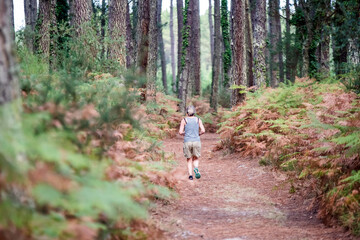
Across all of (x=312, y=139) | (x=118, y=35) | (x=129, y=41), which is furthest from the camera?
(x=129, y=41)

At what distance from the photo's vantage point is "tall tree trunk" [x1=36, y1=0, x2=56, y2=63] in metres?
14.4

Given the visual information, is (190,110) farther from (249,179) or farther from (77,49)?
(77,49)

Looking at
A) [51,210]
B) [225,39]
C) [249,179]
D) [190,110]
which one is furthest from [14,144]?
[225,39]

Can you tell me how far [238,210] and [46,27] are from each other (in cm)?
1115

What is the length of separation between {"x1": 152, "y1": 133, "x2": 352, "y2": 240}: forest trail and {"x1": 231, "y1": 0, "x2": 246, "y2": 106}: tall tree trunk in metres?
5.76

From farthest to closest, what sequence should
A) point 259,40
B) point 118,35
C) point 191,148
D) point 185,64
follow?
point 185,64 → point 259,40 → point 118,35 → point 191,148

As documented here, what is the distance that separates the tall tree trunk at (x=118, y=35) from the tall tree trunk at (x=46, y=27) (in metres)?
2.42

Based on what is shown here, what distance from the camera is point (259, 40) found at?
1642 centimetres

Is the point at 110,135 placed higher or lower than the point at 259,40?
lower

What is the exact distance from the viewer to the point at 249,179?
971 cm

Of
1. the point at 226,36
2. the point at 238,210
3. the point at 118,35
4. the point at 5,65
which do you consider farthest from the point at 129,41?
the point at 5,65

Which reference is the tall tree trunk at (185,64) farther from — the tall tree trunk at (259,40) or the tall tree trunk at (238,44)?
the tall tree trunk at (238,44)

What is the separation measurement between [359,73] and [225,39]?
20519 millimetres

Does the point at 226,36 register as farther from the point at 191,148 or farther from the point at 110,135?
the point at 110,135
